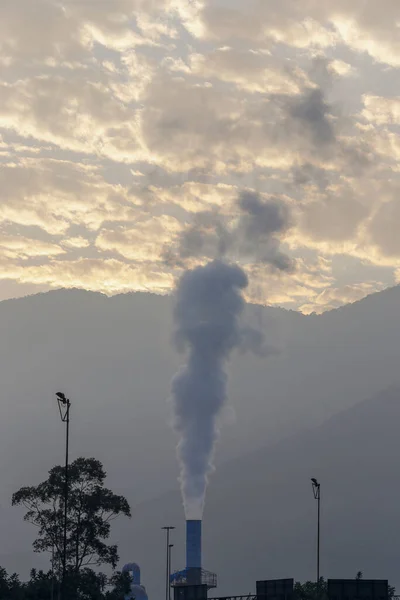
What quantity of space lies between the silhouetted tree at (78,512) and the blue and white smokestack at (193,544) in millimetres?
40152

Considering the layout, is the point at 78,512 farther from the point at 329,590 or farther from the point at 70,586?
the point at 329,590

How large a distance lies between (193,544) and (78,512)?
44.0m

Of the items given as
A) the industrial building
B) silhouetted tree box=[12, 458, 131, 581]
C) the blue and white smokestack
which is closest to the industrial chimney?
the blue and white smokestack

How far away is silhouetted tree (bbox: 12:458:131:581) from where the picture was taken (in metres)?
97.6

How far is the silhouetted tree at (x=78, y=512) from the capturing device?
320ft

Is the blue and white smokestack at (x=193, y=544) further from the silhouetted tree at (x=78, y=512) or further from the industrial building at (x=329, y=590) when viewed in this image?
the industrial building at (x=329, y=590)

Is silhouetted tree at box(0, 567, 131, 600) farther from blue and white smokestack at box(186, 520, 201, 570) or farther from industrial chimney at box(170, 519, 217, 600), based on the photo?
blue and white smokestack at box(186, 520, 201, 570)

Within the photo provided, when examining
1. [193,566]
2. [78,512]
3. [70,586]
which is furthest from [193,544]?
[70,586]

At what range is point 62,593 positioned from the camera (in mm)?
81688

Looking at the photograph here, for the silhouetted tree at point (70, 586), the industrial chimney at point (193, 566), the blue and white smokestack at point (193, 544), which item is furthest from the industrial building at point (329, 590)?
the blue and white smokestack at point (193, 544)

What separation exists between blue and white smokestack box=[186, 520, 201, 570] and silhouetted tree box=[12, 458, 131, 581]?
4015 cm

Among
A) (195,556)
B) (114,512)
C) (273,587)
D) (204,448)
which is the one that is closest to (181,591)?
(273,587)

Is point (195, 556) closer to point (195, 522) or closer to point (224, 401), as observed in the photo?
point (195, 522)

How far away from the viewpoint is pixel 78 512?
97.9 metres
